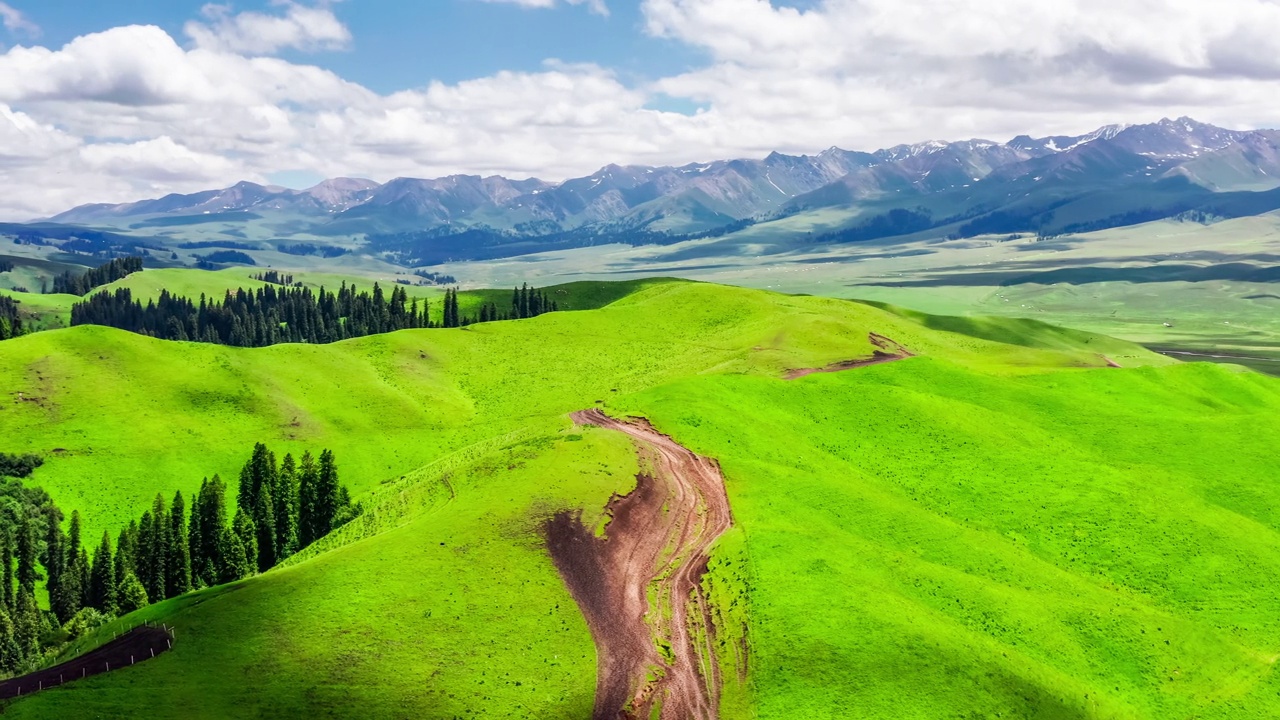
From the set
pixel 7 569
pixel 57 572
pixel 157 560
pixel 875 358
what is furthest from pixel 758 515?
pixel 7 569

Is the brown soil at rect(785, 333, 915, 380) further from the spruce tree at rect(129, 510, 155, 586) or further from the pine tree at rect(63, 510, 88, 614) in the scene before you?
the pine tree at rect(63, 510, 88, 614)

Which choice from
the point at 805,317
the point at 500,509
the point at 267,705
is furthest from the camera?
the point at 805,317

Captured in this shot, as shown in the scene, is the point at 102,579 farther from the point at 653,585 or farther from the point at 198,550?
the point at 653,585

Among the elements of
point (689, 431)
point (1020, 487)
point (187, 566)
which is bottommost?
point (187, 566)

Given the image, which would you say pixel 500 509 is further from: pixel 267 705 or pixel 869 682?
pixel 869 682

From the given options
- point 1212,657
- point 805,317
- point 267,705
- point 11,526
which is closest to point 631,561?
point 267,705
